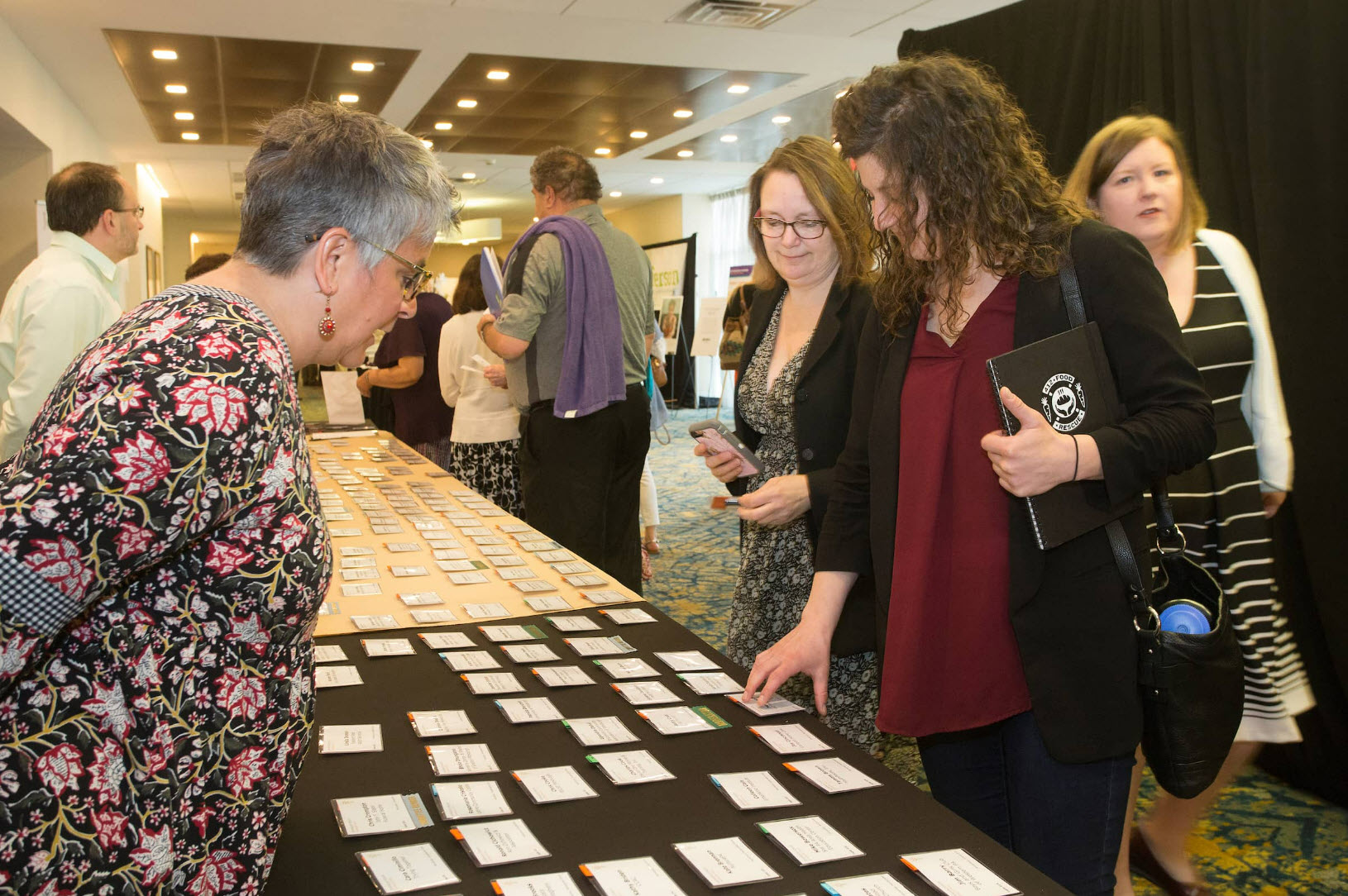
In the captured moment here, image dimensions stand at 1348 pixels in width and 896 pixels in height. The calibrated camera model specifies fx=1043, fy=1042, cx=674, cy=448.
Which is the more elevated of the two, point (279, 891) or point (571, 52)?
point (571, 52)

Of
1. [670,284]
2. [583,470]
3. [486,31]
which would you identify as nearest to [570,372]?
[583,470]

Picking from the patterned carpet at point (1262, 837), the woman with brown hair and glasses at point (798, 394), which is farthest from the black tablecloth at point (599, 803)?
the patterned carpet at point (1262, 837)

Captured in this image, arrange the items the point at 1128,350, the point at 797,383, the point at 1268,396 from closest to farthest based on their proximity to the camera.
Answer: the point at 1128,350 < the point at 797,383 < the point at 1268,396

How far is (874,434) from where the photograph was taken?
1.57 metres

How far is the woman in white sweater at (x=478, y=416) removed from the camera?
13.8 ft

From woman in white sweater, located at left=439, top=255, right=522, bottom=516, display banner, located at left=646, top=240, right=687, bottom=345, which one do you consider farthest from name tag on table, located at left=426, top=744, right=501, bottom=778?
display banner, located at left=646, top=240, right=687, bottom=345

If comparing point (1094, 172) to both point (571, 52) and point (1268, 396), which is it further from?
point (571, 52)

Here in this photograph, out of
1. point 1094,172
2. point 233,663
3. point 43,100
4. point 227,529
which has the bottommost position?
point 233,663

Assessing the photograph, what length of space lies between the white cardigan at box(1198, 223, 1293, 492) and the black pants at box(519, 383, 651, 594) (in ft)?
6.15

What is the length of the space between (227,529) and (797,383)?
1318mm

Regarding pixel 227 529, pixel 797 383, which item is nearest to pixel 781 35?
pixel 797 383

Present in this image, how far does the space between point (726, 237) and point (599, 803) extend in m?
15.2

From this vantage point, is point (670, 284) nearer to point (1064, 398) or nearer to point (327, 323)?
point (1064, 398)

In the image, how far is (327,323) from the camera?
1.08 m
